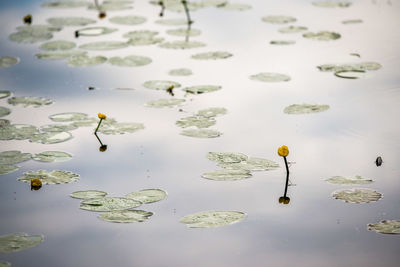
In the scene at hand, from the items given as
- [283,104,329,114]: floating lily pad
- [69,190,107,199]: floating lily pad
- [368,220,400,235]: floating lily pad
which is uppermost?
[283,104,329,114]: floating lily pad

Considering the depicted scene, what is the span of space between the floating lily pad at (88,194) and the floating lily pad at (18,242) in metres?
0.30

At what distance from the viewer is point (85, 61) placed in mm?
4211

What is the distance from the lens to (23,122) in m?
3.44

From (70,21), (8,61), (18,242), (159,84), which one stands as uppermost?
(70,21)

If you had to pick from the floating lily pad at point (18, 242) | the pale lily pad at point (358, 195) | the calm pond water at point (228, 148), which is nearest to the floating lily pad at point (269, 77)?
the calm pond water at point (228, 148)

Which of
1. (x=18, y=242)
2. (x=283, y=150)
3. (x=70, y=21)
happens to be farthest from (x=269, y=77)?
(x=18, y=242)

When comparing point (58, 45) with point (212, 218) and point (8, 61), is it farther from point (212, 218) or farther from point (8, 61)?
point (212, 218)

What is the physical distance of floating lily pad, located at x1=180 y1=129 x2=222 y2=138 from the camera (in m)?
3.24

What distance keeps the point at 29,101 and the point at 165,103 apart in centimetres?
75

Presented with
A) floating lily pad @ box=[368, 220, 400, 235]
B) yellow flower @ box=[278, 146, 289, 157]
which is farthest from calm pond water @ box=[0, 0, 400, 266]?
yellow flower @ box=[278, 146, 289, 157]

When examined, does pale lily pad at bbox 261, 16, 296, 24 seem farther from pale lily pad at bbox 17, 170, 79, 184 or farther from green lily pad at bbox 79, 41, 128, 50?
pale lily pad at bbox 17, 170, 79, 184

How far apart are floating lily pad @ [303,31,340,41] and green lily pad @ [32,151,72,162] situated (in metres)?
2.11

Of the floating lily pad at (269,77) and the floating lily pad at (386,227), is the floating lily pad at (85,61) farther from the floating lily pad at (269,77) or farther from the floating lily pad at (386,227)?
the floating lily pad at (386,227)

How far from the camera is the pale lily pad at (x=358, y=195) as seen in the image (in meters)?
2.66
